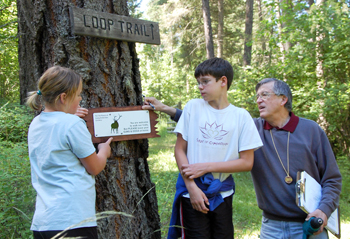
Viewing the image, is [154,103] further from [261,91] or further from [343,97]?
[343,97]

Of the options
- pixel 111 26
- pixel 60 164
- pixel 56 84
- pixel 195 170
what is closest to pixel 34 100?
pixel 56 84

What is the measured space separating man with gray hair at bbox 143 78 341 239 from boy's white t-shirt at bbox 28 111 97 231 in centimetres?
78

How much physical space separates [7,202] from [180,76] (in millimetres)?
21773

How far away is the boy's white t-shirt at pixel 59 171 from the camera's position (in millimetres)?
1562

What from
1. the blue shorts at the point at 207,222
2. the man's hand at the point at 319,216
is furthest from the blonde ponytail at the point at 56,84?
the man's hand at the point at 319,216

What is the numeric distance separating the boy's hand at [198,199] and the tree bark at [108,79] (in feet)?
1.29

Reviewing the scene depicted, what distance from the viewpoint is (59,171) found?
1.62 m

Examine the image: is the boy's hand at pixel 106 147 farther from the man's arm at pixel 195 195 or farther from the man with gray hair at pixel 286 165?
the man's arm at pixel 195 195

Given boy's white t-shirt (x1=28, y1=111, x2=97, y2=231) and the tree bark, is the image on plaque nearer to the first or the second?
the tree bark

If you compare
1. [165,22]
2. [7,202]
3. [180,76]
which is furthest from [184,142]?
[180,76]

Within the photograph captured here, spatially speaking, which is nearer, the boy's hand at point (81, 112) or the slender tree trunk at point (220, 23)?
the boy's hand at point (81, 112)

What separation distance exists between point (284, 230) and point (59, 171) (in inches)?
67.3

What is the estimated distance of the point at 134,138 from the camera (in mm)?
2266

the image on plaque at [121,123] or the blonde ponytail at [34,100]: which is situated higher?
the blonde ponytail at [34,100]
